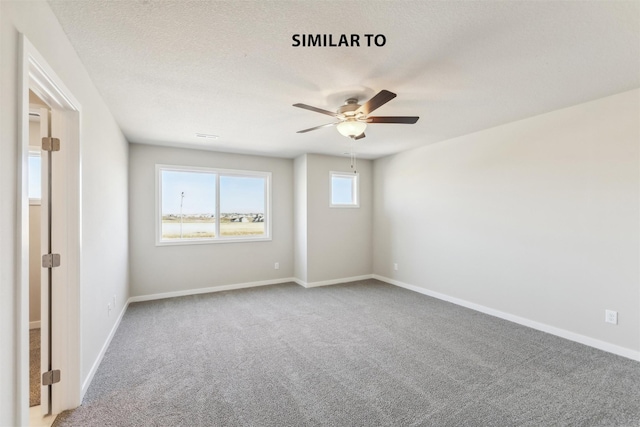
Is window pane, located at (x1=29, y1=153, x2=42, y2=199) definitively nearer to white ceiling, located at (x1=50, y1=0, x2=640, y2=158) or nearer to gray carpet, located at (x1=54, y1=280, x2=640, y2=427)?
white ceiling, located at (x1=50, y1=0, x2=640, y2=158)

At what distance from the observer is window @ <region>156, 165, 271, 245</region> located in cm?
470

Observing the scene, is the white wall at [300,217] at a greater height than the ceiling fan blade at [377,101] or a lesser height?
lesser

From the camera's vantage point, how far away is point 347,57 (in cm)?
208

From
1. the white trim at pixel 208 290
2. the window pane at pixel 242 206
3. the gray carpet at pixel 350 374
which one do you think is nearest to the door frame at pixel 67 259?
the gray carpet at pixel 350 374

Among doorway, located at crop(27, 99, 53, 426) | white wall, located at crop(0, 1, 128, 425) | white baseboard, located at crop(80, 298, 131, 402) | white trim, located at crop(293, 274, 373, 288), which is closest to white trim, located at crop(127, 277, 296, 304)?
white trim, located at crop(293, 274, 373, 288)

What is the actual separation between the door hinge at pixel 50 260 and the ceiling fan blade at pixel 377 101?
2556mm

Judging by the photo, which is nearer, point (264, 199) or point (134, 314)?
point (134, 314)

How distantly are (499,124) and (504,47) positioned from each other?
6.48 feet

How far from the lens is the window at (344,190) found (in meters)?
5.59

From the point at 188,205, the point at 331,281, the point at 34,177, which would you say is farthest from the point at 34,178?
the point at 331,281

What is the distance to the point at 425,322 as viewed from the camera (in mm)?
3566

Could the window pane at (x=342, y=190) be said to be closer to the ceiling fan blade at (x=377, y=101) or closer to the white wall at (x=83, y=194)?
the ceiling fan blade at (x=377, y=101)

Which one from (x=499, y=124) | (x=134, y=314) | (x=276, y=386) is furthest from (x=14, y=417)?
(x=499, y=124)

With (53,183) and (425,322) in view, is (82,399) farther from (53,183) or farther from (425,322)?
(425,322)
